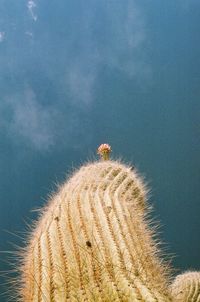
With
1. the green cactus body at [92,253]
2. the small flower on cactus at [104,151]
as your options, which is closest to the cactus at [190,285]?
the small flower on cactus at [104,151]

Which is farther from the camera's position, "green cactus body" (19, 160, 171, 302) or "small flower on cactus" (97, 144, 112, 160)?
"small flower on cactus" (97, 144, 112, 160)

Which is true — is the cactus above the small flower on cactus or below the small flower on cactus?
below

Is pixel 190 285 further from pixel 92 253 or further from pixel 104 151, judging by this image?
pixel 92 253

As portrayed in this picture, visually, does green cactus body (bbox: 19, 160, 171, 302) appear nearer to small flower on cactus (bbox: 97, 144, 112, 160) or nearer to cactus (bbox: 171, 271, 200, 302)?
small flower on cactus (bbox: 97, 144, 112, 160)

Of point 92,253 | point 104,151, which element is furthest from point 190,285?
Answer: point 92,253

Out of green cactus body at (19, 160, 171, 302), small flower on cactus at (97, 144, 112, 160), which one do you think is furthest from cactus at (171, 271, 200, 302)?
green cactus body at (19, 160, 171, 302)

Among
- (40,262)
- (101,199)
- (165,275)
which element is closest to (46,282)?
(40,262)

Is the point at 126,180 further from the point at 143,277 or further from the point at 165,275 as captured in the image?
the point at 143,277

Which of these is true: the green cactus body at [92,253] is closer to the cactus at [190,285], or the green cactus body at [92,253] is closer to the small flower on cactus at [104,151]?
the small flower on cactus at [104,151]
